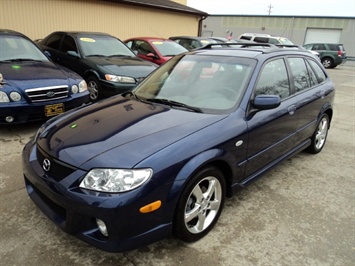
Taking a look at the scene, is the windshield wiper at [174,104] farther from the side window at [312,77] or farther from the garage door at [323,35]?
the garage door at [323,35]

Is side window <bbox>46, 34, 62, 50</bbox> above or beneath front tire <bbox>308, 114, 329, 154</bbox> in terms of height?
above

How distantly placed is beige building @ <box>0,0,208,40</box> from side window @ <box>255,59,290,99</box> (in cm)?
913

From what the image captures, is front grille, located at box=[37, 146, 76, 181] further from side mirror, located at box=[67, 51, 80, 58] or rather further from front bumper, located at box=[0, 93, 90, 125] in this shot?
side mirror, located at box=[67, 51, 80, 58]

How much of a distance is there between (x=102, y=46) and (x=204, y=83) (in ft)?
15.8

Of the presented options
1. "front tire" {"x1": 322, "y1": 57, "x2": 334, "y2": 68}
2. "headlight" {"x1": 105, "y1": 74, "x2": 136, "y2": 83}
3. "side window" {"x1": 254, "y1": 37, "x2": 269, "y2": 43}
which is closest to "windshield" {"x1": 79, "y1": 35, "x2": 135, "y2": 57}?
"headlight" {"x1": 105, "y1": 74, "x2": 136, "y2": 83}

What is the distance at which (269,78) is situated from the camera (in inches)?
129

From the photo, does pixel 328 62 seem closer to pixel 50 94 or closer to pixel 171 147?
pixel 50 94

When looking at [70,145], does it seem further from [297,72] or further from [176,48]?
[176,48]

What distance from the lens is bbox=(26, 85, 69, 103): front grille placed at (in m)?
4.52

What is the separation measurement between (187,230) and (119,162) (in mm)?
815

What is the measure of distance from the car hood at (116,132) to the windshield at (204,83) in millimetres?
238

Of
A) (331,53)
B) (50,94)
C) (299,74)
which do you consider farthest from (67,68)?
(331,53)

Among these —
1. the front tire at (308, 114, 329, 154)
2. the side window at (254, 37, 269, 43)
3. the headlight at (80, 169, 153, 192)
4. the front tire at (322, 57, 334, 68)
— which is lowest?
the front tire at (322, 57, 334, 68)

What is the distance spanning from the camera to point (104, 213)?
1.98m
